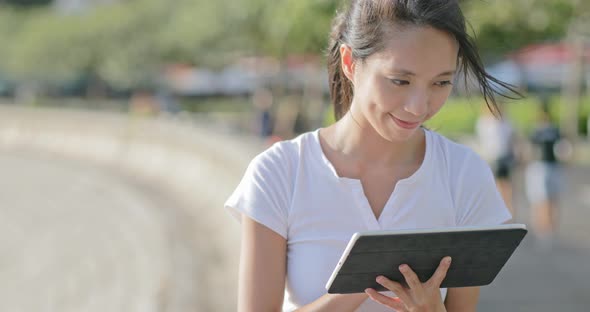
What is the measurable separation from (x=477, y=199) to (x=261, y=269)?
0.53 meters

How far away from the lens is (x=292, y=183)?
84.2 inches

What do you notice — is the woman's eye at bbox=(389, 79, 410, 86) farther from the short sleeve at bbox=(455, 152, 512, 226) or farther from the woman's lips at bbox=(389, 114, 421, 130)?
the short sleeve at bbox=(455, 152, 512, 226)

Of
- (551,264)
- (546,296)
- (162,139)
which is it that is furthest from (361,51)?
(162,139)

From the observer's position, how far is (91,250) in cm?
858

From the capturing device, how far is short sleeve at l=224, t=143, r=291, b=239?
2086 millimetres

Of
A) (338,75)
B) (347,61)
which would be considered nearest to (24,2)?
(338,75)

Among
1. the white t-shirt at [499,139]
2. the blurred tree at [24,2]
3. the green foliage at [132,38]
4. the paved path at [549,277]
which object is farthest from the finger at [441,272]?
the blurred tree at [24,2]

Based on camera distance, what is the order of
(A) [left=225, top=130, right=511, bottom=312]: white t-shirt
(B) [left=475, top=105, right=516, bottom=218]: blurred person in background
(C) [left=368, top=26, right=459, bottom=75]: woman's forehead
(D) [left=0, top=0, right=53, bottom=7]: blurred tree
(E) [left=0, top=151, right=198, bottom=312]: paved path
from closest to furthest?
(C) [left=368, top=26, right=459, bottom=75]: woman's forehead < (A) [left=225, top=130, right=511, bottom=312]: white t-shirt < (E) [left=0, top=151, right=198, bottom=312]: paved path < (B) [left=475, top=105, right=516, bottom=218]: blurred person in background < (D) [left=0, top=0, right=53, bottom=7]: blurred tree

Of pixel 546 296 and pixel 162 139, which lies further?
pixel 162 139

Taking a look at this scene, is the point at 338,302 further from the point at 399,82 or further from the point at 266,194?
the point at 399,82

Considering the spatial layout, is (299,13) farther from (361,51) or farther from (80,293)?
(361,51)

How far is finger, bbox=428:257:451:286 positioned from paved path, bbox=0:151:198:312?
2.42 m

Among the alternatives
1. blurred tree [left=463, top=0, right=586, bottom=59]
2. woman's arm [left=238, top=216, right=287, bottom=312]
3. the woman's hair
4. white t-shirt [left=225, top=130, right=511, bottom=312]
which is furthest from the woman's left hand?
blurred tree [left=463, top=0, right=586, bottom=59]

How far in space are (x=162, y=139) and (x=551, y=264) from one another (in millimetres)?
6218
